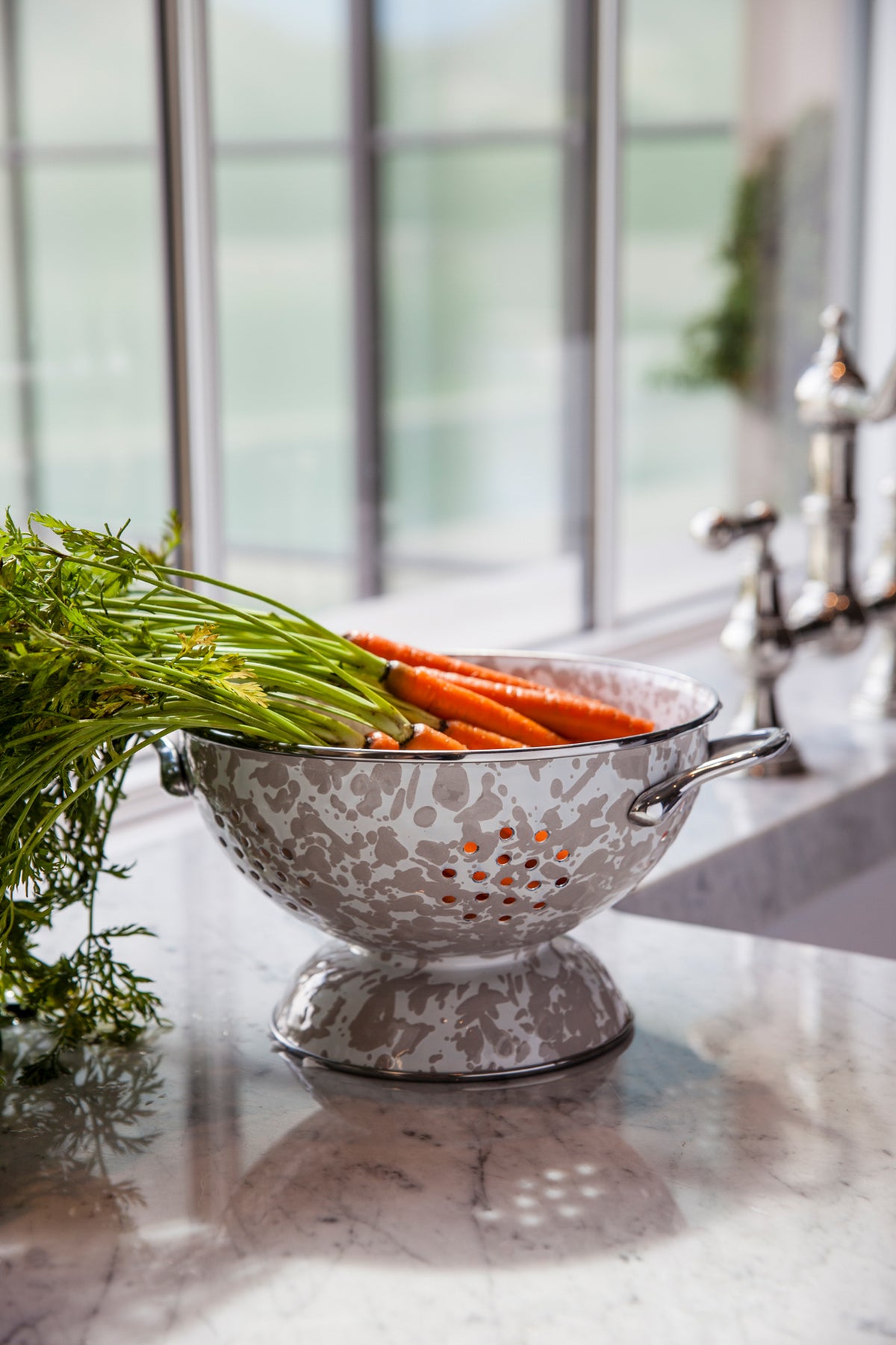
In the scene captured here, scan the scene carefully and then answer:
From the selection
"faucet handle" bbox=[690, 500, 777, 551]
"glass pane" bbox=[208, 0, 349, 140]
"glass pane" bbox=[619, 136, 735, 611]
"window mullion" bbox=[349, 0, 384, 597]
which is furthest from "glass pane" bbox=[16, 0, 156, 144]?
"window mullion" bbox=[349, 0, 384, 597]

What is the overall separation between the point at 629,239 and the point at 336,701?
1.69 metres

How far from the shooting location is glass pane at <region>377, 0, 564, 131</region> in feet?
6.79

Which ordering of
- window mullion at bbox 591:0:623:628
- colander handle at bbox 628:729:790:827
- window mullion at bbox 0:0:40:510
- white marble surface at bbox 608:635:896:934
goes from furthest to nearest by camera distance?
window mullion at bbox 591:0:623:628
window mullion at bbox 0:0:40:510
white marble surface at bbox 608:635:896:934
colander handle at bbox 628:729:790:827

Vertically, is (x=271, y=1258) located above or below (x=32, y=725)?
below

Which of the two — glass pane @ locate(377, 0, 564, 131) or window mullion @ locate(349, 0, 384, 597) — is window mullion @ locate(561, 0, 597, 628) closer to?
glass pane @ locate(377, 0, 564, 131)

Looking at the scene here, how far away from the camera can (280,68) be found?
293 cm

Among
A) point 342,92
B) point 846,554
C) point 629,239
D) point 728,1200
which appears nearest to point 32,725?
point 728,1200

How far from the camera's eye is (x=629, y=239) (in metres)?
2.20

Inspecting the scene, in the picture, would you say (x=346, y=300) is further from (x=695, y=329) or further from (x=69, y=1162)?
(x=69, y=1162)

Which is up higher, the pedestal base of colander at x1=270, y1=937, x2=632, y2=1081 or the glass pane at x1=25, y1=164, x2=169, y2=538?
the glass pane at x1=25, y1=164, x2=169, y2=538

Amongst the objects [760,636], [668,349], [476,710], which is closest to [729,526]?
[760,636]

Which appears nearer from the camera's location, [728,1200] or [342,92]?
[728,1200]

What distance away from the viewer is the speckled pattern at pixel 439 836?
0.61 m

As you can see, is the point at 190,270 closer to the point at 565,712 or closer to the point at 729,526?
the point at 729,526
